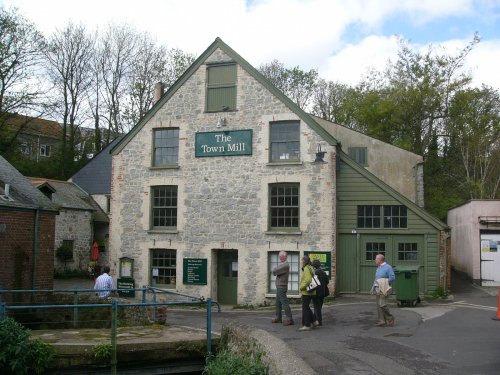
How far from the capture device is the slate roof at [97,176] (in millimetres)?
35269

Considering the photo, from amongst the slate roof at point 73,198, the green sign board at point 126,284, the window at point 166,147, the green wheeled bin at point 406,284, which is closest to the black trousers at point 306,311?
the green wheeled bin at point 406,284

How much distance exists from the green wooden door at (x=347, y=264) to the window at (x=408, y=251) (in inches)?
60.6

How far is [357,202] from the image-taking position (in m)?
20.8

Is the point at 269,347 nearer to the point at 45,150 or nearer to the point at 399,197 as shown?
the point at 399,197

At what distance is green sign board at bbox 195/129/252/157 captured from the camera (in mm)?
21375

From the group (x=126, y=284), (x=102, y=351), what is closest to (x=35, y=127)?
(x=126, y=284)

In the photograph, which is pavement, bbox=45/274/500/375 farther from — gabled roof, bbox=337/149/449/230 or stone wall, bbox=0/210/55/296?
stone wall, bbox=0/210/55/296

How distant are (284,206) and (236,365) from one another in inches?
443

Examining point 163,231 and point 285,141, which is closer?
point 285,141

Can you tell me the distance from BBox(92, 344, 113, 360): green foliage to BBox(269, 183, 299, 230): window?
1026 centimetres

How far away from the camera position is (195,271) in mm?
21484

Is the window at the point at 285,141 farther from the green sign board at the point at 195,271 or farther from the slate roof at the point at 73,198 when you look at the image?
the slate roof at the point at 73,198

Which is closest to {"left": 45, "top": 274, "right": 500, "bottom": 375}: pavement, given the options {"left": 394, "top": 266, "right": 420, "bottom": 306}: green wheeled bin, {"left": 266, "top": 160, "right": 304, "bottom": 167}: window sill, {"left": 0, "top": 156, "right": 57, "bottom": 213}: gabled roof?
{"left": 394, "top": 266, "right": 420, "bottom": 306}: green wheeled bin

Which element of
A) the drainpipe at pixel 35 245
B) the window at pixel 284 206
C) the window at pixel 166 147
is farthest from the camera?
the window at pixel 166 147
